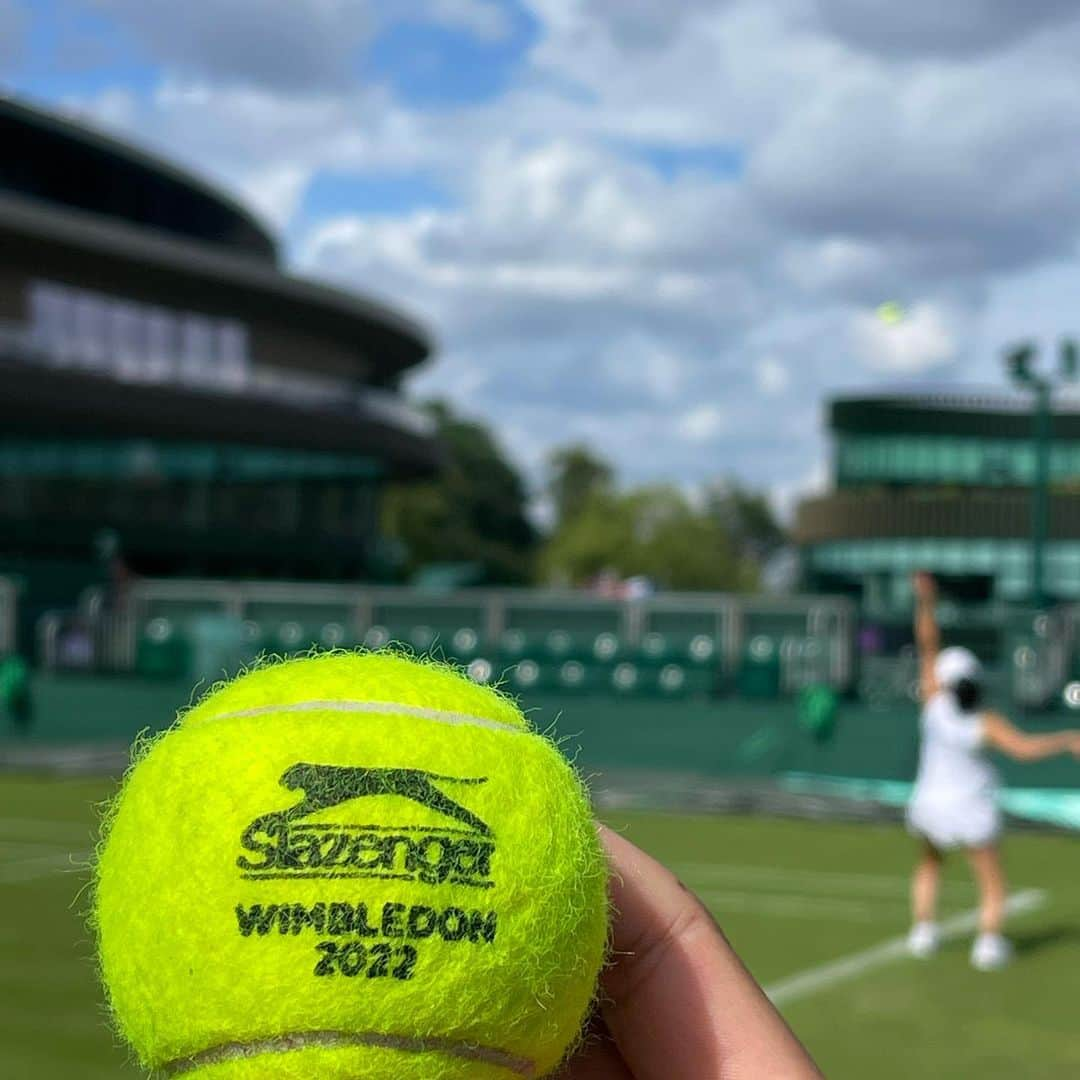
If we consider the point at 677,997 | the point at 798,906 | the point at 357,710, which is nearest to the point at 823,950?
the point at 798,906

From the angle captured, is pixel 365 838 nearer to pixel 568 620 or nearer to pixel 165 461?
pixel 568 620

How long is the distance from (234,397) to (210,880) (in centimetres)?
4508

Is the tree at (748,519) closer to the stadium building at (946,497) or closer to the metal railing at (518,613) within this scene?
the stadium building at (946,497)

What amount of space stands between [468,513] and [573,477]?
23166 millimetres

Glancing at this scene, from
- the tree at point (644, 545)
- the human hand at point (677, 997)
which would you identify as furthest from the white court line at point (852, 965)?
the tree at point (644, 545)

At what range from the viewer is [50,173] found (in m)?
45.4

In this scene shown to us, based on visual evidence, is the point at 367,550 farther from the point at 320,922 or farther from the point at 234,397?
the point at 320,922

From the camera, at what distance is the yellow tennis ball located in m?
2.13

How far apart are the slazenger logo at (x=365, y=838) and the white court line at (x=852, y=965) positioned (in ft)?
21.1

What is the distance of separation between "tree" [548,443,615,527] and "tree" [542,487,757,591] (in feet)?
63.8

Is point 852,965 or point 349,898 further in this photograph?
point 852,965

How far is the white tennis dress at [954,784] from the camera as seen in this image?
415 inches

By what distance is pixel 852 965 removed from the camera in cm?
1010

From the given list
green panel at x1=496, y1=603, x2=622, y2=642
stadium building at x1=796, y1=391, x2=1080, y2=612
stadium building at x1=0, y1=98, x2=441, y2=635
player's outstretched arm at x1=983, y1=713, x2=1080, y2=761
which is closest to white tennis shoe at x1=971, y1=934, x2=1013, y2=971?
player's outstretched arm at x1=983, y1=713, x2=1080, y2=761
